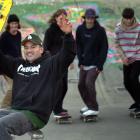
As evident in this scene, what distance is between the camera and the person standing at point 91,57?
A: 7859mm

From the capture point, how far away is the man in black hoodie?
5.16 meters

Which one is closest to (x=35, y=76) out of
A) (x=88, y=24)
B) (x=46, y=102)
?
(x=46, y=102)

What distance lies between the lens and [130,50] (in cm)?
805

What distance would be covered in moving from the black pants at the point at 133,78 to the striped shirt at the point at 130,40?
0.14 metres

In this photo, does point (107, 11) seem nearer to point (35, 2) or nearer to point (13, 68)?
point (35, 2)

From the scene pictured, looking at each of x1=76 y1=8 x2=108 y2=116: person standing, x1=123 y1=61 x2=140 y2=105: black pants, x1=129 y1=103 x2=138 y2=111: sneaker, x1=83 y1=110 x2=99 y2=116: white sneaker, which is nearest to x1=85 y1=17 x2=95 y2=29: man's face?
x1=76 y1=8 x2=108 y2=116: person standing

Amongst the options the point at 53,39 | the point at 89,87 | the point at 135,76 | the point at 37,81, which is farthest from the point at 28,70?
the point at 135,76

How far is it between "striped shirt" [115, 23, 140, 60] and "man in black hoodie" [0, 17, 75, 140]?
2.77 m

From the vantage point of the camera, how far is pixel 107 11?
11.0m

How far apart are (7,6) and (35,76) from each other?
0.90 meters

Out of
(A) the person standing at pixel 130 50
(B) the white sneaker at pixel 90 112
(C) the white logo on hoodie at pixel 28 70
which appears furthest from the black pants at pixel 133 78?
(C) the white logo on hoodie at pixel 28 70

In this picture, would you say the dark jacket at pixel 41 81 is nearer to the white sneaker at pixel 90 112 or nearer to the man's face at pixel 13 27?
the man's face at pixel 13 27

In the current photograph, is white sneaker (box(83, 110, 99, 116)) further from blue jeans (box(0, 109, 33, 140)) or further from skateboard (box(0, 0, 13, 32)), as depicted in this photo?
blue jeans (box(0, 109, 33, 140))

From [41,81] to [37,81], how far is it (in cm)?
4
